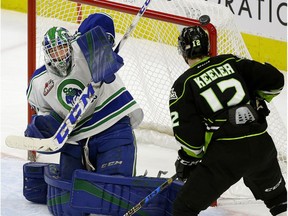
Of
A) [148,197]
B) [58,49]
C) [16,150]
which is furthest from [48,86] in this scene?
[16,150]

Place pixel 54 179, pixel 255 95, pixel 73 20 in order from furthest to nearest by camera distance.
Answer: pixel 73 20 < pixel 54 179 < pixel 255 95

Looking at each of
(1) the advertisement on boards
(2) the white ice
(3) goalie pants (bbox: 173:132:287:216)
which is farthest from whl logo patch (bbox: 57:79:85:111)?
(1) the advertisement on boards

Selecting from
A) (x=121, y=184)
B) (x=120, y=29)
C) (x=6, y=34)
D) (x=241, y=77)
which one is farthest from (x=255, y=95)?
(x=6, y=34)

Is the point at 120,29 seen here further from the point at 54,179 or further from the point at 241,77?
the point at 241,77

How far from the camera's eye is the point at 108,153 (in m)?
3.06

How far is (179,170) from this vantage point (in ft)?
8.97

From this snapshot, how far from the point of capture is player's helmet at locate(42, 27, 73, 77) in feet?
9.73

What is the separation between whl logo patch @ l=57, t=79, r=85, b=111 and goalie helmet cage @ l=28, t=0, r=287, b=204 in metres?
0.65

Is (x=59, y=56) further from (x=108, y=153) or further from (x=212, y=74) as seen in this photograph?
(x=212, y=74)

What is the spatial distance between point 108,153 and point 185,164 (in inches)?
17.0

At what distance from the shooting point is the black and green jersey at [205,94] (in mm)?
2611

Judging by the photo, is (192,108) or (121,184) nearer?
(192,108)

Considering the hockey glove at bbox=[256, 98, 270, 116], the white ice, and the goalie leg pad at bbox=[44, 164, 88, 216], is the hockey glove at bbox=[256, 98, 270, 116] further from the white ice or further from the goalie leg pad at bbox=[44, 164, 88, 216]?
the goalie leg pad at bbox=[44, 164, 88, 216]

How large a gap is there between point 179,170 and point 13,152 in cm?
137
